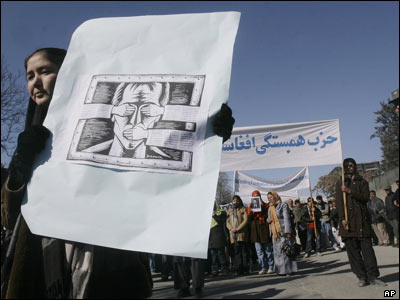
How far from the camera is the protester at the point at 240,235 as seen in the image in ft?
28.1

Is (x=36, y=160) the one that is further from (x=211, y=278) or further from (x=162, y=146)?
(x=211, y=278)

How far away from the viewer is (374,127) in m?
48.8

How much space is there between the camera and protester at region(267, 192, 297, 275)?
7434mm

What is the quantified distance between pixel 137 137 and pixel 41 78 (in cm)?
53

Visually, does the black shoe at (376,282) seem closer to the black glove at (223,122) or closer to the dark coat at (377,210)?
the black glove at (223,122)

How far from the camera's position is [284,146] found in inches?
367

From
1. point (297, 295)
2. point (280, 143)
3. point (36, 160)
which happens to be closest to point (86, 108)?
point (36, 160)

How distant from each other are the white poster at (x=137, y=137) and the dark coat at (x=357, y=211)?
15.0 ft

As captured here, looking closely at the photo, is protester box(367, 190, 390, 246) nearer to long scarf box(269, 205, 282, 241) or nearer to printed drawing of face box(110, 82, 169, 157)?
long scarf box(269, 205, 282, 241)

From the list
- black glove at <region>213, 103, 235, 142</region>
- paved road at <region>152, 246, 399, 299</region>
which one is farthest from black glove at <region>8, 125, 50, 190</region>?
paved road at <region>152, 246, 399, 299</region>

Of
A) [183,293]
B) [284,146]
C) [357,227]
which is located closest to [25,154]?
[357,227]

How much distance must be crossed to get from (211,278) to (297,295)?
140 inches

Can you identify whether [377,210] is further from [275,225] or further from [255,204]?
[275,225]

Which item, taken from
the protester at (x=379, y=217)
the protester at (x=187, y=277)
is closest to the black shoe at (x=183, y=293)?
the protester at (x=187, y=277)
